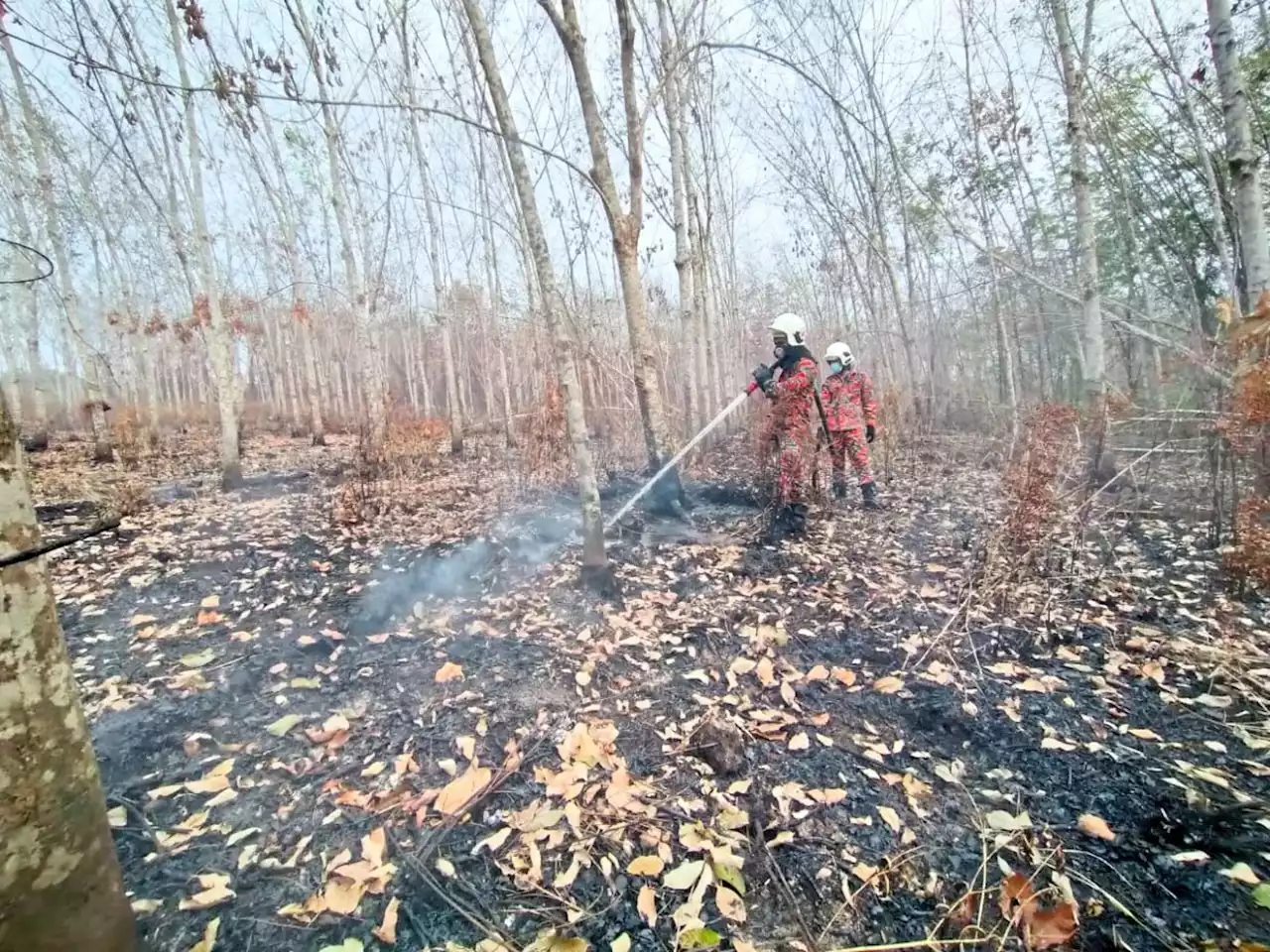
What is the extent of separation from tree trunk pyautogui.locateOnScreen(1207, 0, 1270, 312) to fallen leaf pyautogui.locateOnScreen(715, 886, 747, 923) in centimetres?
436

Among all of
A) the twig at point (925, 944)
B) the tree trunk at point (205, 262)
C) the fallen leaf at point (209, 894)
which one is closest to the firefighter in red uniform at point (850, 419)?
the twig at point (925, 944)

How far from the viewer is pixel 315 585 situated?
409 cm

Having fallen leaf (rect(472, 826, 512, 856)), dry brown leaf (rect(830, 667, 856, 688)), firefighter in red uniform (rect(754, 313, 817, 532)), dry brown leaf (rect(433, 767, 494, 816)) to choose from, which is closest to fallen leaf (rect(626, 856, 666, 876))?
fallen leaf (rect(472, 826, 512, 856))

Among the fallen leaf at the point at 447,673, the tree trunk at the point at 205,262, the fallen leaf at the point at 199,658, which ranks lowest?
the fallen leaf at the point at 447,673

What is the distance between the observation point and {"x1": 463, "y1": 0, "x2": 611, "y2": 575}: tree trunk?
338 cm

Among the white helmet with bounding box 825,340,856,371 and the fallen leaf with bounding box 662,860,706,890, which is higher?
the white helmet with bounding box 825,340,856,371

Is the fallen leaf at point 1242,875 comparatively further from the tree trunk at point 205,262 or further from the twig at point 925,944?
the tree trunk at point 205,262

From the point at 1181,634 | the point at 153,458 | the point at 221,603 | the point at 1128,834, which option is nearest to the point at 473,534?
the point at 221,603

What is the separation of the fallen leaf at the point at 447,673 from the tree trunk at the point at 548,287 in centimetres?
117

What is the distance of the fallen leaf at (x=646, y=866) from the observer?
5.92 feet

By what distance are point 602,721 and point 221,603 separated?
2933 millimetres

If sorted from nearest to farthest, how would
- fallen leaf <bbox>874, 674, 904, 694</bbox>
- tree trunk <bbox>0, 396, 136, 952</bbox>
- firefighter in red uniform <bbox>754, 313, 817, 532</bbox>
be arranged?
tree trunk <bbox>0, 396, 136, 952</bbox>, fallen leaf <bbox>874, 674, 904, 694</bbox>, firefighter in red uniform <bbox>754, 313, 817, 532</bbox>

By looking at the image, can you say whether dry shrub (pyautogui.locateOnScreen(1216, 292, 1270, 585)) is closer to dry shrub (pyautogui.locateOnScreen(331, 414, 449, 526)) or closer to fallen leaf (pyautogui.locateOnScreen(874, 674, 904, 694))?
fallen leaf (pyautogui.locateOnScreen(874, 674, 904, 694))

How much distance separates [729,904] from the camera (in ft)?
5.54
